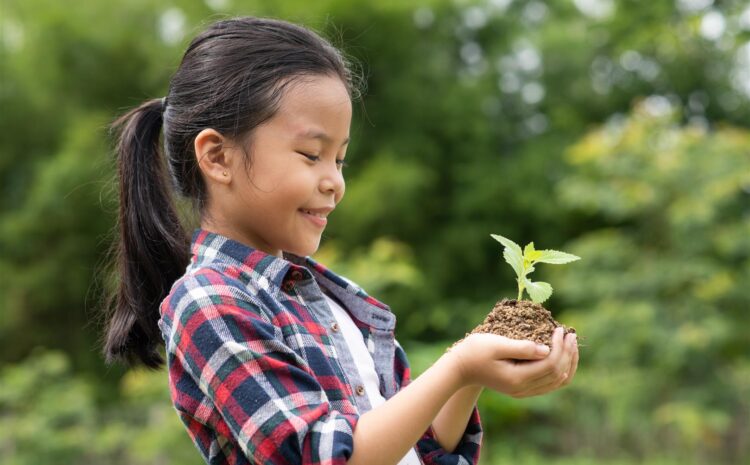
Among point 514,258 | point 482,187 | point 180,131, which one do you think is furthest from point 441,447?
point 482,187

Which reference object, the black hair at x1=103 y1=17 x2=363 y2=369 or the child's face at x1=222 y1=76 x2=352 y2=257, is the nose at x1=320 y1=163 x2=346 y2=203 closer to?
the child's face at x1=222 y1=76 x2=352 y2=257

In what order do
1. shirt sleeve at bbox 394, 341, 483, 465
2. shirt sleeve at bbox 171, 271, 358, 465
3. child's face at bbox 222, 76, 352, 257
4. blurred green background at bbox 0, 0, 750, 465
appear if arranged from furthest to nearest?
A: blurred green background at bbox 0, 0, 750, 465, shirt sleeve at bbox 394, 341, 483, 465, child's face at bbox 222, 76, 352, 257, shirt sleeve at bbox 171, 271, 358, 465

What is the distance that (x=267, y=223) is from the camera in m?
1.27

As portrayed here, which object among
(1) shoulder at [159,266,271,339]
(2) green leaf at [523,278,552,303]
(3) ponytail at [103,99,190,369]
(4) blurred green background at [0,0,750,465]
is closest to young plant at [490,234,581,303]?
(2) green leaf at [523,278,552,303]

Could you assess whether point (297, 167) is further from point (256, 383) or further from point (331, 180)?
point (256, 383)

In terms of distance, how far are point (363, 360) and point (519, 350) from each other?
0.99 ft

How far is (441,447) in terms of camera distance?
138 centimetres

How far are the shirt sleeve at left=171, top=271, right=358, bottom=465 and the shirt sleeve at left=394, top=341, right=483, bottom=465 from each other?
0.27 m

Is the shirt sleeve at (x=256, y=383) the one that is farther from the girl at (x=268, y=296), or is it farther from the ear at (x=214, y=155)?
the ear at (x=214, y=155)

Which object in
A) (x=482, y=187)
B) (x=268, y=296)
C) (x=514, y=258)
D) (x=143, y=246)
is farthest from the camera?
(x=482, y=187)

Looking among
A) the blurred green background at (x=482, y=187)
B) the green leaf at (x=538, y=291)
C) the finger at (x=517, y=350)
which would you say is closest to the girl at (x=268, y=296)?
the finger at (x=517, y=350)

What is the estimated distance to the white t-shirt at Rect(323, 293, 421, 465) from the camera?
50.8 inches

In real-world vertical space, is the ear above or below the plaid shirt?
above

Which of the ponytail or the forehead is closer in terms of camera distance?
the forehead
